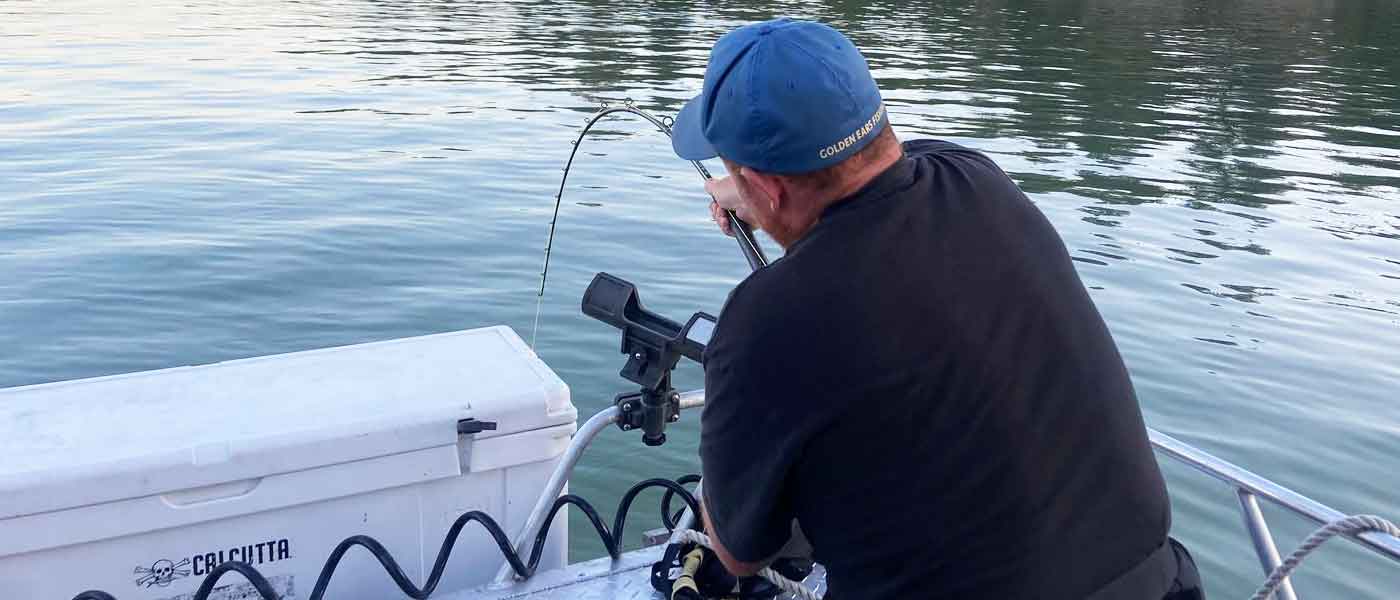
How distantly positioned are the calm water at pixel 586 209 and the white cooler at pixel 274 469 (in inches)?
70.7

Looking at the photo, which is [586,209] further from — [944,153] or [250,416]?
[944,153]

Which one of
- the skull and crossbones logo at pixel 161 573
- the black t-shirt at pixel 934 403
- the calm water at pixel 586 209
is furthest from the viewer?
the calm water at pixel 586 209

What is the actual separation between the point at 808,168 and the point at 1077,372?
0.43 meters

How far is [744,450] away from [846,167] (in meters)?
0.39

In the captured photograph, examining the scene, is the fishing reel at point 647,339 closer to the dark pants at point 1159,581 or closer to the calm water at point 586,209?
the dark pants at point 1159,581

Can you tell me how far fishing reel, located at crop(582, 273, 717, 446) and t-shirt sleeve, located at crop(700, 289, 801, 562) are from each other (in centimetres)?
68

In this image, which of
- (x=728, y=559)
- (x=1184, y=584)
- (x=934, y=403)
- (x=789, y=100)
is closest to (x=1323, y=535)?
(x=1184, y=584)

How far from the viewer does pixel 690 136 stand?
2102mm

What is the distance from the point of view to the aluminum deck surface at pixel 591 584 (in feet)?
8.84

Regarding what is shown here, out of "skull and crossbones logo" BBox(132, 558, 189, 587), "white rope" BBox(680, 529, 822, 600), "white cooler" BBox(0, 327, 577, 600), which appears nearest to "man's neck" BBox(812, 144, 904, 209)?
"white rope" BBox(680, 529, 822, 600)

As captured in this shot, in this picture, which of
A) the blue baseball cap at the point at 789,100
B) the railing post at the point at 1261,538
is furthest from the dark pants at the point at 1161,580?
the blue baseball cap at the point at 789,100

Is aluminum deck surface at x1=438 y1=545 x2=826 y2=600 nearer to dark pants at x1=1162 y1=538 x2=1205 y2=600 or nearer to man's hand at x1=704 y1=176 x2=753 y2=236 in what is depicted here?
man's hand at x1=704 y1=176 x2=753 y2=236

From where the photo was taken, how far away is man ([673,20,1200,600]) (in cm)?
162

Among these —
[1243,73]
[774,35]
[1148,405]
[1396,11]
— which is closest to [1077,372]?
[774,35]
